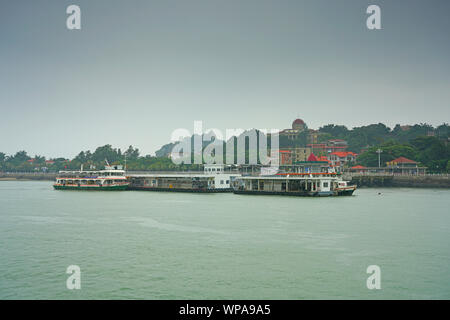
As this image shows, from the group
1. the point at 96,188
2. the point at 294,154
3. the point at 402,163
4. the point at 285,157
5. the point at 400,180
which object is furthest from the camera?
the point at 294,154

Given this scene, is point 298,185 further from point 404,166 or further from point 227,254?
point 404,166

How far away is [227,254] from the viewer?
71.8 feet

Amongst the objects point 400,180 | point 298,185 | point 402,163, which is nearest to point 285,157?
point 402,163

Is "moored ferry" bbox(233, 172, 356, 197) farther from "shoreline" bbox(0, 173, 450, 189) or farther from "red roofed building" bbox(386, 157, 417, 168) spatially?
"red roofed building" bbox(386, 157, 417, 168)

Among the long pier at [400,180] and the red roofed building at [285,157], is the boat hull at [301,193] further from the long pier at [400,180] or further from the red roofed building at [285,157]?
the red roofed building at [285,157]

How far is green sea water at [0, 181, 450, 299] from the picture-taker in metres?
16.4

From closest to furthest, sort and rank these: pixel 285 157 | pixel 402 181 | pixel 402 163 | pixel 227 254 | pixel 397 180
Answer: pixel 227 254 → pixel 402 181 → pixel 397 180 → pixel 402 163 → pixel 285 157

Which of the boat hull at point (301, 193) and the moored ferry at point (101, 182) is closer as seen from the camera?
the boat hull at point (301, 193)

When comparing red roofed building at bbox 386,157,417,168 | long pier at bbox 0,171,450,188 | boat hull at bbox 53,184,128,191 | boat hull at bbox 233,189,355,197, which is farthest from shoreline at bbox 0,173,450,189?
boat hull at bbox 53,184,128,191

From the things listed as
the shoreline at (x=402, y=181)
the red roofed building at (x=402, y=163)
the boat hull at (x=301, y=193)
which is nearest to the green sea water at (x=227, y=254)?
the boat hull at (x=301, y=193)

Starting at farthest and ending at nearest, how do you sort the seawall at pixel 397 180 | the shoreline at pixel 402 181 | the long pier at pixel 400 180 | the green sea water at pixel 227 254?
1. the seawall at pixel 397 180
2. the long pier at pixel 400 180
3. the shoreline at pixel 402 181
4. the green sea water at pixel 227 254

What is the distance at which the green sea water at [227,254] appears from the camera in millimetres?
16375
